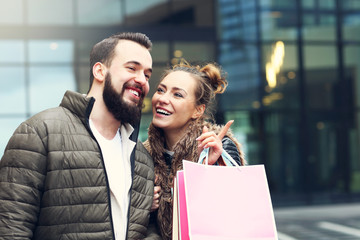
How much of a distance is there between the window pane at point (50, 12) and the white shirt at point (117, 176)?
12496mm

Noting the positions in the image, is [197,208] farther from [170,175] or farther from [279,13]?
[279,13]

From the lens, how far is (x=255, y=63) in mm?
Answer: 15547

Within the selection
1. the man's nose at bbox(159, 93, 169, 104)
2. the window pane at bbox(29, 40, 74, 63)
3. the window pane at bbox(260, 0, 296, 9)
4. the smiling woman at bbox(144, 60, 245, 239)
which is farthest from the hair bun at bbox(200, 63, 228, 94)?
the window pane at bbox(260, 0, 296, 9)

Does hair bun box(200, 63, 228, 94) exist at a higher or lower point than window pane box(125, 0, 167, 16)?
lower

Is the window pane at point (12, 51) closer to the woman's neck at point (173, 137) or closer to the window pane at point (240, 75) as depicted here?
the window pane at point (240, 75)

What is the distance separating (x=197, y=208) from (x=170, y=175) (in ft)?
1.94

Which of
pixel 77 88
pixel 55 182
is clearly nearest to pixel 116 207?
pixel 55 182

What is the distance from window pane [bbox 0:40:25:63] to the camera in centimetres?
1426

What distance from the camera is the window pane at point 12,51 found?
1426 cm

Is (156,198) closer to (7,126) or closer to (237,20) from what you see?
(7,126)

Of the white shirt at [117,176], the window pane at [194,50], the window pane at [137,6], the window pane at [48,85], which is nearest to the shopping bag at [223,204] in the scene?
the white shirt at [117,176]

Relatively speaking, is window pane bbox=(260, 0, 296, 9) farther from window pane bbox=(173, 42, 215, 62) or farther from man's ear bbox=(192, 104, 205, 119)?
man's ear bbox=(192, 104, 205, 119)

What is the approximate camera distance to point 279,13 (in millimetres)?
15938

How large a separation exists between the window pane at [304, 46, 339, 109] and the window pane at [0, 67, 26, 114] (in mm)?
8215
